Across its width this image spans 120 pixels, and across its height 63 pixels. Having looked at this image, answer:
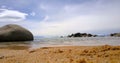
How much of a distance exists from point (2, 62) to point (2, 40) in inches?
1216

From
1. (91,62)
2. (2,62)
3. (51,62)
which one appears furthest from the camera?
(2,62)

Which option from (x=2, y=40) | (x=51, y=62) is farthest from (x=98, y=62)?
(x=2, y=40)

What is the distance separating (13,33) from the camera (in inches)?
1556

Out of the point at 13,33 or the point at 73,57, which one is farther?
the point at 13,33

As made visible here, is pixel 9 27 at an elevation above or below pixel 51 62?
above

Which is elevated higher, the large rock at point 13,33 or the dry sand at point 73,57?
the large rock at point 13,33

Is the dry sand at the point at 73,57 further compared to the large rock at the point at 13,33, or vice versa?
the large rock at the point at 13,33

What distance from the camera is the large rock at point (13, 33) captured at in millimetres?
A: 38500

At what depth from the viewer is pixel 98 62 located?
7176 mm

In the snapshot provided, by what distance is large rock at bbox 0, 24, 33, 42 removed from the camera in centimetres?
3850

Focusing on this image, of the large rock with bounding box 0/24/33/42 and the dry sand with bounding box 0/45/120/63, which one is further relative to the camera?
the large rock with bounding box 0/24/33/42

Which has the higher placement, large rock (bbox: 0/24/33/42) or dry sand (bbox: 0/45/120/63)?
large rock (bbox: 0/24/33/42)

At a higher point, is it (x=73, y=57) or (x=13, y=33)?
(x=13, y=33)

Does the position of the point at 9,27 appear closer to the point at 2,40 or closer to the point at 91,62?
the point at 2,40
